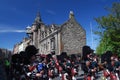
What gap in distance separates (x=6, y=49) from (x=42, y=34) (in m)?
28.3

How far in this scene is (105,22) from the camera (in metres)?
59.5

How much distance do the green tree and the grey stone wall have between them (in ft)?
13.1

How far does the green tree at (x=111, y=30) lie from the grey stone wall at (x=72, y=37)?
13.1 ft

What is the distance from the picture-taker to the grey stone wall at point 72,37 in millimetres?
60781

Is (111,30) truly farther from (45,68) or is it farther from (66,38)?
(45,68)

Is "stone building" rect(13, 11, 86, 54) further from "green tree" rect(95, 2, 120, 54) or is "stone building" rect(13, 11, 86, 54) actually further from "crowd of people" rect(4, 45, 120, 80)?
"crowd of people" rect(4, 45, 120, 80)

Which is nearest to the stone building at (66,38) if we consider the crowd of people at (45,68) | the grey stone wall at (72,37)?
the grey stone wall at (72,37)

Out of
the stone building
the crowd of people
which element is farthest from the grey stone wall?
the crowd of people

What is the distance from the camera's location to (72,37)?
62.3m

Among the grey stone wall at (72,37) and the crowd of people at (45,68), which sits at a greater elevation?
the grey stone wall at (72,37)

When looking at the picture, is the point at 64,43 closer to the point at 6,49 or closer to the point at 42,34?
the point at 42,34

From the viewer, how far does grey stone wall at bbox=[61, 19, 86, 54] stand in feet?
199

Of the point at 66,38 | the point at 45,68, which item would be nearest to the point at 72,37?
the point at 66,38

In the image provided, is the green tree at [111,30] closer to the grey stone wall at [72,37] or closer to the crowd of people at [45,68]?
the grey stone wall at [72,37]
